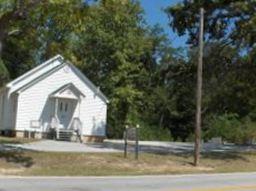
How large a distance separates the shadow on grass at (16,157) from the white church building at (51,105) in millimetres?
15420

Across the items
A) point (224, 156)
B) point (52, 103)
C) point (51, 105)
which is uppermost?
point (52, 103)

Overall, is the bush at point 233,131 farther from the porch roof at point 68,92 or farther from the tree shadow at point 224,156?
the tree shadow at point 224,156

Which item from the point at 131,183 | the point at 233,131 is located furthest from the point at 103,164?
the point at 233,131

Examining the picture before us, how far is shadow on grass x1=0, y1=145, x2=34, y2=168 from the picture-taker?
25.8 meters

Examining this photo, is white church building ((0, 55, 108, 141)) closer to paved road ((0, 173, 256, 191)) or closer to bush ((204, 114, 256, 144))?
bush ((204, 114, 256, 144))

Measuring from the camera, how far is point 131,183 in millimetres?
21562

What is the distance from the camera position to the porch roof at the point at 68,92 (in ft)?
148

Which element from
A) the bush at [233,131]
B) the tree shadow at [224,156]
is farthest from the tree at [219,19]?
the bush at [233,131]

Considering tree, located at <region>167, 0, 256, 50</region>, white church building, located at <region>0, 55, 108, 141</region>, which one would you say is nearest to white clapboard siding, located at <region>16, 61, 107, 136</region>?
white church building, located at <region>0, 55, 108, 141</region>

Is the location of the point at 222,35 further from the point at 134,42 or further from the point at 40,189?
the point at 134,42

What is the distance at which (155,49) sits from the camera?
7556 centimetres

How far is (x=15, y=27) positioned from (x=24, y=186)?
11.0 m

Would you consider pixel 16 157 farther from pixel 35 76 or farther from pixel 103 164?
pixel 35 76

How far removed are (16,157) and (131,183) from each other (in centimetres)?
691
